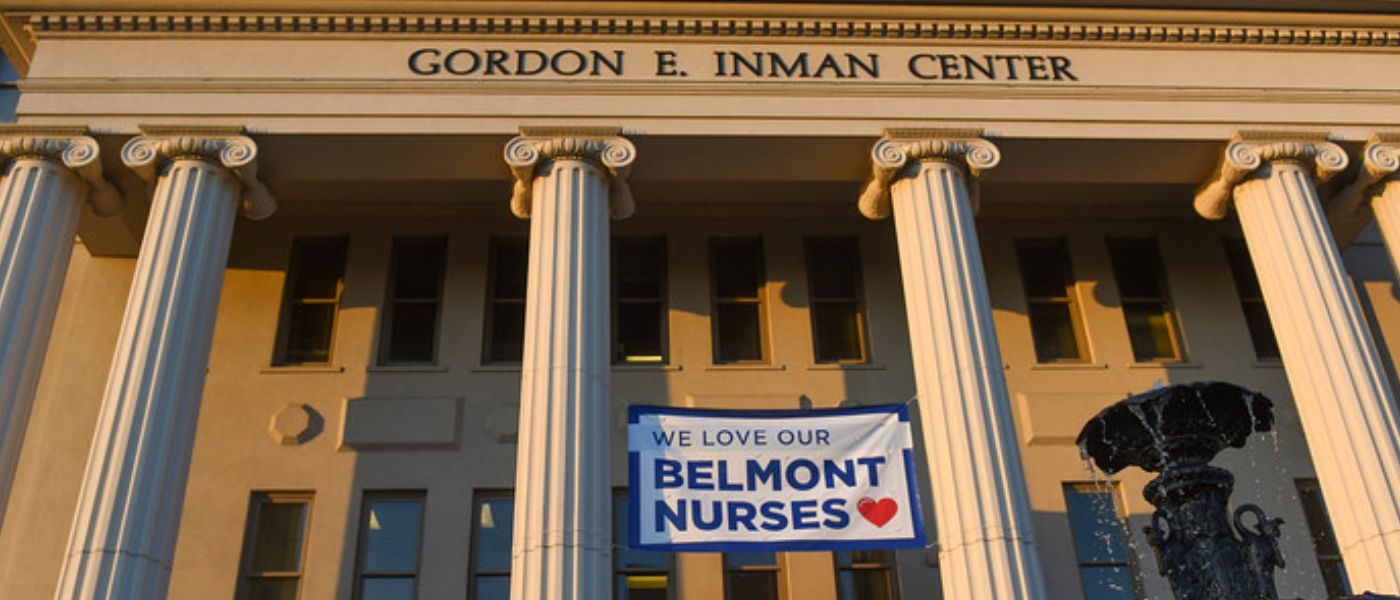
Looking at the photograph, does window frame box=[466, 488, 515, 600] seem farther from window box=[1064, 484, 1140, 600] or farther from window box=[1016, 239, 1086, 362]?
window box=[1016, 239, 1086, 362]

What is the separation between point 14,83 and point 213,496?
6.39 meters

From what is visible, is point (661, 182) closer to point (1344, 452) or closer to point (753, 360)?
point (753, 360)

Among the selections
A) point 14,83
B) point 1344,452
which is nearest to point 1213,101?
point 1344,452

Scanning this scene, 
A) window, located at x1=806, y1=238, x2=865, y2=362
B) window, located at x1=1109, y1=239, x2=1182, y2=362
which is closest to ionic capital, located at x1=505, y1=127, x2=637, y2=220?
window, located at x1=806, y1=238, x2=865, y2=362

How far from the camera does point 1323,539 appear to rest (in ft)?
51.9

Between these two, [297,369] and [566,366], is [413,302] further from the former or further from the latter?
[566,366]

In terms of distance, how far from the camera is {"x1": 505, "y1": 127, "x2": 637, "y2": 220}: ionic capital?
48.0ft

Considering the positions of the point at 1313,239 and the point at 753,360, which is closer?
the point at 1313,239

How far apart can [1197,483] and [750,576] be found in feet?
22.8

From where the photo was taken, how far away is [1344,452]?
1315cm

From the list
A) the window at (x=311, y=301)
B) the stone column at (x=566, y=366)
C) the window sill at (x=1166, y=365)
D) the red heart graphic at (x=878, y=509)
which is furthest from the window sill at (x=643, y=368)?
the window sill at (x=1166, y=365)

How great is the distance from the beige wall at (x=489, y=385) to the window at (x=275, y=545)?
16cm

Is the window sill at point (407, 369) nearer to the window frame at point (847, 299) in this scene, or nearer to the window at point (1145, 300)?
the window frame at point (847, 299)

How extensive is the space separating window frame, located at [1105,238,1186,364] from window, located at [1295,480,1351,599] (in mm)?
2334
